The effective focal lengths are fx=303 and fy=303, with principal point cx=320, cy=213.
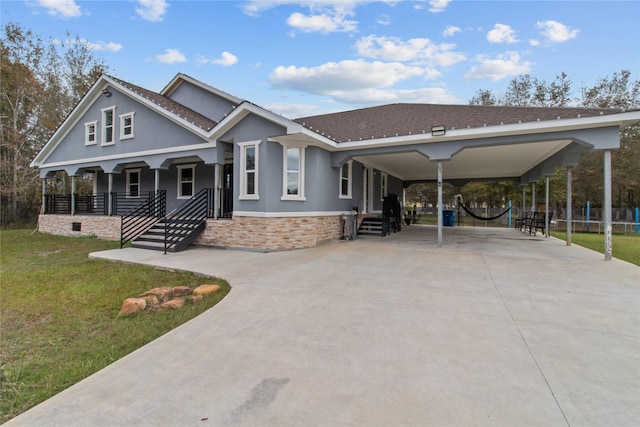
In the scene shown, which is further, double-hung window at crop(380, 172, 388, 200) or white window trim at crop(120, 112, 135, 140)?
double-hung window at crop(380, 172, 388, 200)

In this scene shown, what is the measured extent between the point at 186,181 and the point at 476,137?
1058 cm

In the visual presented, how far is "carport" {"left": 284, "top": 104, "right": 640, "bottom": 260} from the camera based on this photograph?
6918mm

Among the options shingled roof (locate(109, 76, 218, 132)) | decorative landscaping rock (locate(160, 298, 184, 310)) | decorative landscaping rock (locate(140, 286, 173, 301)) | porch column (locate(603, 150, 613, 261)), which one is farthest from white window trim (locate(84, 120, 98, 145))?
porch column (locate(603, 150, 613, 261))

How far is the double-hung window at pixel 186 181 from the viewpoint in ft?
39.9

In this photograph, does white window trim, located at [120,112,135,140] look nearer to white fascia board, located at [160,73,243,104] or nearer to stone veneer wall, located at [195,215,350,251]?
white fascia board, located at [160,73,243,104]

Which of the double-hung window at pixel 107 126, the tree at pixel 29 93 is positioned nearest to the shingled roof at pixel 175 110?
the double-hung window at pixel 107 126

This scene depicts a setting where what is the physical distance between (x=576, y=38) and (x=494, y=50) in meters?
2.79

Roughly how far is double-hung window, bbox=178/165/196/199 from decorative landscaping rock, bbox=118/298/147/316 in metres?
8.63

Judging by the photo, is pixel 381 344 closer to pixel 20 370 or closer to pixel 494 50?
pixel 20 370

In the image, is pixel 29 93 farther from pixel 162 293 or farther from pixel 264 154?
pixel 162 293

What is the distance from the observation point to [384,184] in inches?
593

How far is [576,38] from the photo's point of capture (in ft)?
34.5

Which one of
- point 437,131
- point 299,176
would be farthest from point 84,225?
point 437,131

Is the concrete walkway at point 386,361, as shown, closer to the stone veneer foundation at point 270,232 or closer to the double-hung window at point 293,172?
the stone veneer foundation at point 270,232
